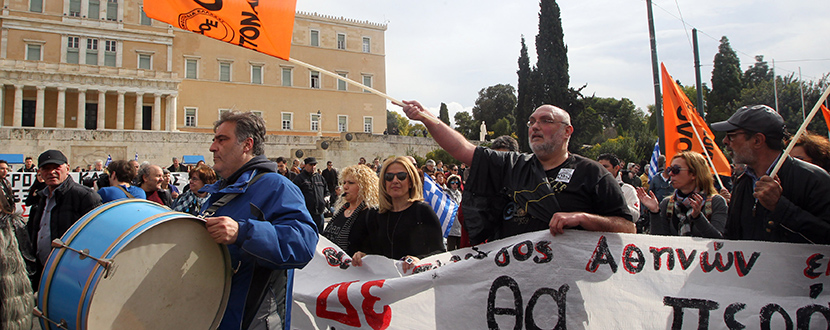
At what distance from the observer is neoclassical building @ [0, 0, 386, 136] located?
40.6 metres

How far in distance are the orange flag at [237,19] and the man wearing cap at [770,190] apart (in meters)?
2.71

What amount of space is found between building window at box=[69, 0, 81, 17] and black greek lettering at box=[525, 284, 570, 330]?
51.3m

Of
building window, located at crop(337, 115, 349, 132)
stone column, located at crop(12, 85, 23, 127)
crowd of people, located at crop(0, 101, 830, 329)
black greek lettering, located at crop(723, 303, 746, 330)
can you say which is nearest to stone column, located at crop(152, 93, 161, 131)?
stone column, located at crop(12, 85, 23, 127)

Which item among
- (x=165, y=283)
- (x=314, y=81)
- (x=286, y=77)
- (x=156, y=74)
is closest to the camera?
(x=165, y=283)

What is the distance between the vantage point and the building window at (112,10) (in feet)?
145

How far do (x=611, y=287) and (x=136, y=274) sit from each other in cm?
244

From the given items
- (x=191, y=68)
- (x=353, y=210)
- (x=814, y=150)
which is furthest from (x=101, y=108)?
(x=814, y=150)

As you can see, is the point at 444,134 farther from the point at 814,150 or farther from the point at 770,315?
the point at 814,150

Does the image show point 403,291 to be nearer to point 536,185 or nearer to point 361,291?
point 361,291

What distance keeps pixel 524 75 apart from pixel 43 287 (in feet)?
154

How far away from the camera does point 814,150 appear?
3768 mm

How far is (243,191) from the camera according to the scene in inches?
106

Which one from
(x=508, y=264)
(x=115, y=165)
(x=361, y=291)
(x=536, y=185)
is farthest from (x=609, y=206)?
(x=115, y=165)

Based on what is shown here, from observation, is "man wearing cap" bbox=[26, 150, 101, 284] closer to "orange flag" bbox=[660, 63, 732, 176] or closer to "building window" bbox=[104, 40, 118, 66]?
"orange flag" bbox=[660, 63, 732, 176]
